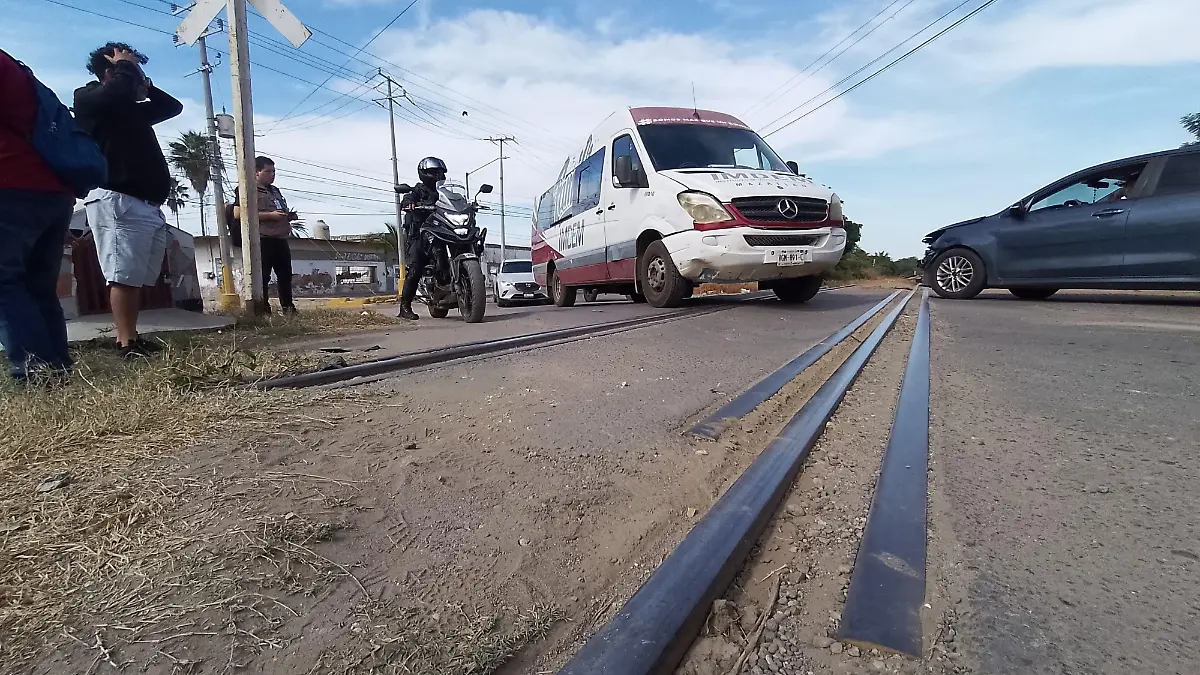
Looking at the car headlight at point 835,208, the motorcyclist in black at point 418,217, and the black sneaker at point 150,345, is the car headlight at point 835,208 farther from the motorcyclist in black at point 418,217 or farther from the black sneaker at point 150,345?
the black sneaker at point 150,345

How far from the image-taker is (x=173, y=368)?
2.30 m

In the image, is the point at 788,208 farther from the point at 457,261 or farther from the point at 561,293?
the point at 561,293

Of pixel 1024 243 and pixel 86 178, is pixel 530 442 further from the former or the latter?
pixel 1024 243

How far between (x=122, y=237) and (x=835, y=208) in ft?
19.7

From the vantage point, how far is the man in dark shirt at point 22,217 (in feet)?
7.46

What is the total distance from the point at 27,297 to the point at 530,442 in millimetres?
Result: 2284

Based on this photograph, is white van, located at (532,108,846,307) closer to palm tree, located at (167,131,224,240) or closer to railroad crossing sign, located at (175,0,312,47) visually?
railroad crossing sign, located at (175,0,312,47)

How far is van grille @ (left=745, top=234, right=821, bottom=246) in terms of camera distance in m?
5.35

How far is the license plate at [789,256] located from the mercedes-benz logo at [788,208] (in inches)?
13.6

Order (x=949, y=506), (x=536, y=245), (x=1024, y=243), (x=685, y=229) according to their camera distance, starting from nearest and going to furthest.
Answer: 1. (x=949, y=506)
2. (x=685, y=229)
3. (x=1024, y=243)
4. (x=536, y=245)

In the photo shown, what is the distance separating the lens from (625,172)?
6398mm

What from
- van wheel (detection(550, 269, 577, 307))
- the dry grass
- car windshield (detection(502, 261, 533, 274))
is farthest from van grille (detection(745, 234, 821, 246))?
car windshield (detection(502, 261, 533, 274))

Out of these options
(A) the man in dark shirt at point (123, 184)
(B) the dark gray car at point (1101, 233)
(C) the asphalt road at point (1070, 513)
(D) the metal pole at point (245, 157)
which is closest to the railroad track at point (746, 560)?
(C) the asphalt road at point (1070, 513)

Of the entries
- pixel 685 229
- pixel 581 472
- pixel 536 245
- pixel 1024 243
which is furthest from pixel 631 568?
pixel 536 245
